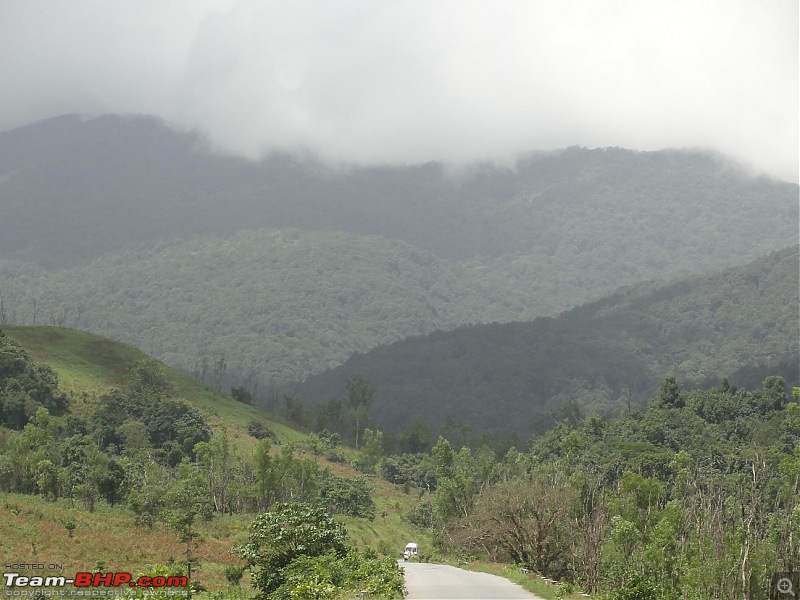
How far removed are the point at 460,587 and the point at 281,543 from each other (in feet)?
24.8

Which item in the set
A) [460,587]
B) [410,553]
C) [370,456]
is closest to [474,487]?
[410,553]

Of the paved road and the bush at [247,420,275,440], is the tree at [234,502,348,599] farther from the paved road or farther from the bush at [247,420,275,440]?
the bush at [247,420,275,440]

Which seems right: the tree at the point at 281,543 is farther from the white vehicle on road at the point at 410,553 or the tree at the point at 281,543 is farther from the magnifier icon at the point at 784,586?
the white vehicle on road at the point at 410,553

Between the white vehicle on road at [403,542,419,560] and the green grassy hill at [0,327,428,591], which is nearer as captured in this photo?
the green grassy hill at [0,327,428,591]

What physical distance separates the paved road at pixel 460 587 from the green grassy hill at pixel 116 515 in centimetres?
1262

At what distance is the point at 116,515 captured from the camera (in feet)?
230

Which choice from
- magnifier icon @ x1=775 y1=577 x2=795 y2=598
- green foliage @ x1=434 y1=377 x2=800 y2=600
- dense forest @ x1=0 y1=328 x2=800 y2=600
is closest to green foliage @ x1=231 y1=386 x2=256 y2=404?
dense forest @ x1=0 y1=328 x2=800 y2=600

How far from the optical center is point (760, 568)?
1250 inches

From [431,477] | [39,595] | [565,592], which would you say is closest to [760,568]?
[565,592]

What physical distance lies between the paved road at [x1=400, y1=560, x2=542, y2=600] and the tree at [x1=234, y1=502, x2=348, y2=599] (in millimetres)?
4216

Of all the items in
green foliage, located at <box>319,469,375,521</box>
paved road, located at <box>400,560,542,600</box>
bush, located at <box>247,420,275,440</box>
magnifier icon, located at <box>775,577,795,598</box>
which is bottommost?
green foliage, located at <box>319,469,375,521</box>

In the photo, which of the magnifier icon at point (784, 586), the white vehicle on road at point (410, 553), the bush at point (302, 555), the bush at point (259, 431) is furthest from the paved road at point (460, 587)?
the bush at point (259, 431)

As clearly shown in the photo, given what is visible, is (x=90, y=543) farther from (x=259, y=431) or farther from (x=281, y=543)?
(x=259, y=431)

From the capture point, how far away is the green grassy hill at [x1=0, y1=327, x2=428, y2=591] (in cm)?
4994
